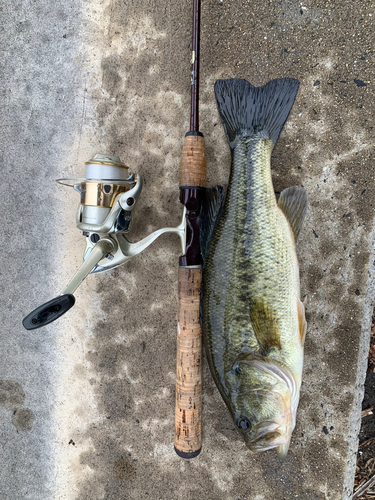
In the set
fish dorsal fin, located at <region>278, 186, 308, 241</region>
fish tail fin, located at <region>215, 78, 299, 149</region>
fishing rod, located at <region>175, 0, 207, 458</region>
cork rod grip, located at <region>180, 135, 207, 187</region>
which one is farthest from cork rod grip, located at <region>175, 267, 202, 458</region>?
fish tail fin, located at <region>215, 78, 299, 149</region>

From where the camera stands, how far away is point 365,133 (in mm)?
1947

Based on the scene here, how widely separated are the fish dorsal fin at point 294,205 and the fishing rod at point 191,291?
0.47 meters

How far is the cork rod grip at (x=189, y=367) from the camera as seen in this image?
1.77 m

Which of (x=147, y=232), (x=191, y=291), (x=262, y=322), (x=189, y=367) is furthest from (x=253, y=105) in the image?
(x=189, y=367)

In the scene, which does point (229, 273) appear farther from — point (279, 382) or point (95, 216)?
point (95, 216)

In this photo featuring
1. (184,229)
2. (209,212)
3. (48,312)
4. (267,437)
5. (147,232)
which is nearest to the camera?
(48,312)

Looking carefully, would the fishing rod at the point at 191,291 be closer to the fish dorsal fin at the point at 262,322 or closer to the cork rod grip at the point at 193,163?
the cork rod grip at the point at 193,163

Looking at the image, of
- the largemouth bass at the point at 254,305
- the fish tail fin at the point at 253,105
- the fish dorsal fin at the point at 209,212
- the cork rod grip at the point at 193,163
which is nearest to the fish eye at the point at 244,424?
the largemouth bass at the point at 254,305

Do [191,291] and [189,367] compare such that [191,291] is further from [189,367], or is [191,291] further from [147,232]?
[147,232]

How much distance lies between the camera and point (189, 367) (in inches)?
71.3

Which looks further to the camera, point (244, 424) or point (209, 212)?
point (209, 212)

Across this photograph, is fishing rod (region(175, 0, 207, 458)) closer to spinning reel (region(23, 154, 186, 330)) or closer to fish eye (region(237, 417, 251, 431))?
spinning reel (region(23, 154, 186, 330))

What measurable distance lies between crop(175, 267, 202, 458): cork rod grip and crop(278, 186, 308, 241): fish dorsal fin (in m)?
0.59

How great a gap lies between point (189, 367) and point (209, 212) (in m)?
0.88
